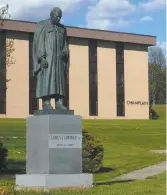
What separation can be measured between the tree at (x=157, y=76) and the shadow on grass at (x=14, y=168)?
93507 mm

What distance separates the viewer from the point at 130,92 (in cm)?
7081

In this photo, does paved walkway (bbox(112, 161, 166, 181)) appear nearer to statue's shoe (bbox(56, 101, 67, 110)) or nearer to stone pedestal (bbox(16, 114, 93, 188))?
stone pedestal (bbox(16, 114, 93, 188))

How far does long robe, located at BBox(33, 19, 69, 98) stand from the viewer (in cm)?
1388

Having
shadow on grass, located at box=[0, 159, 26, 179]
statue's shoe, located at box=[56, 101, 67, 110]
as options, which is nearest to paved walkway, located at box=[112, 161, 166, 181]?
shadow on grass, located at box=[0, 159, 26, 179]

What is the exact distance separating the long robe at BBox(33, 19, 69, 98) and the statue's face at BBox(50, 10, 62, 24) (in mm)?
123

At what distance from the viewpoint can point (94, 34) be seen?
222 feet

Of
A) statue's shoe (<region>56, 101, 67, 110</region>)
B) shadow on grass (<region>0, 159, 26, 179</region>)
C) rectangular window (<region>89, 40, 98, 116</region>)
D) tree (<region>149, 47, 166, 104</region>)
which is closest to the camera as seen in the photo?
statue's shoe (<region>56, 101, 67, 110</region>)

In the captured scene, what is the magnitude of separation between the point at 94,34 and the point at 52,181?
55487mm

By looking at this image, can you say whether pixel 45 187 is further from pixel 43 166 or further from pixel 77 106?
pixel 77 106

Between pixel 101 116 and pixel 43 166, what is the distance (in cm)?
5449

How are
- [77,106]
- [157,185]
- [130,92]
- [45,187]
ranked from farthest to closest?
[130,92] < [77,106] < [157,185] < [45,187]

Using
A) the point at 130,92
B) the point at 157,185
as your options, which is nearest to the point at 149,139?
the point at 157,185

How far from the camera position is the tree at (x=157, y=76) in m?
117

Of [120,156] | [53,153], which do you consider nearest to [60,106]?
[53,153]
